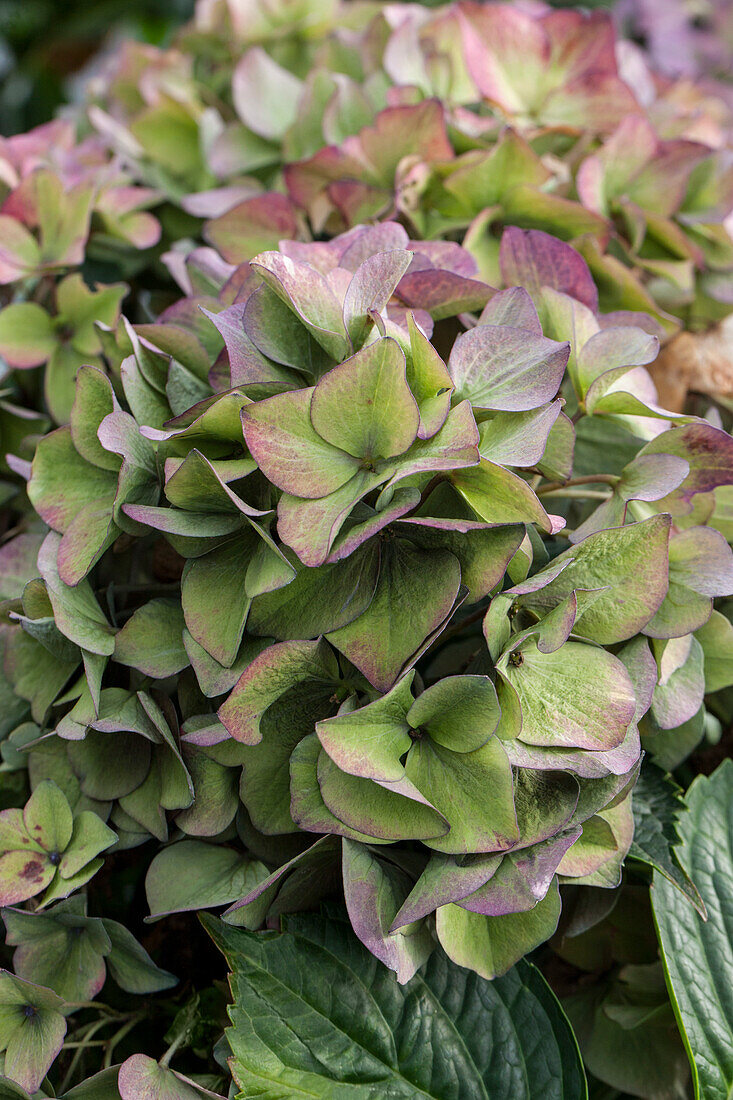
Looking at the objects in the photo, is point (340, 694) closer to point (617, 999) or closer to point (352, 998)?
point (352, 998)

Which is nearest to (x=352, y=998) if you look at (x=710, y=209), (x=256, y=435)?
(x=256, y=435)

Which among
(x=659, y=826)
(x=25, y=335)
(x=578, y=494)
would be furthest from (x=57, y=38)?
(x=659, y=826)

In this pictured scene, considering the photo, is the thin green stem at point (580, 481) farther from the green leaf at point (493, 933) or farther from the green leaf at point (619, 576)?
the green leaf at point (493, 933)

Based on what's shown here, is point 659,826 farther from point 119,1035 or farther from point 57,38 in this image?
point 57,38

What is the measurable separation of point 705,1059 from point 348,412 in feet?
1.15

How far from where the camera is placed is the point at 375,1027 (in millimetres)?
415

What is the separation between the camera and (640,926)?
51 centimetres

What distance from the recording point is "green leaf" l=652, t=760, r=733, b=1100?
0.44 metres

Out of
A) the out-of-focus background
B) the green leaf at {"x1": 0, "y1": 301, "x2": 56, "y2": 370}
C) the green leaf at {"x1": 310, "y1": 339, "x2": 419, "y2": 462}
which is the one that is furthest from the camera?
the out-of-focus background

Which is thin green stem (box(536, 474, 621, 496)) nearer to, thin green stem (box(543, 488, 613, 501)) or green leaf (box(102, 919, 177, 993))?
thin green stem (box(543, 488, 613, 501))

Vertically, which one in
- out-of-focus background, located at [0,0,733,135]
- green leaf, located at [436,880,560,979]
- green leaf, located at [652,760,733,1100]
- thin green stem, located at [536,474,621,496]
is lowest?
green leaf, located at [652,760,733,1100]

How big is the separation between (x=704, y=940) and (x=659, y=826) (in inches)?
2.9

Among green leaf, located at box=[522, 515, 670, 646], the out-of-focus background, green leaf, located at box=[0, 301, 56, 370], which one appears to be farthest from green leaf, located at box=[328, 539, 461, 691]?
the out-of-focus background

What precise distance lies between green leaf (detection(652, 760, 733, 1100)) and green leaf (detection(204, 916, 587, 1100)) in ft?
0.20
